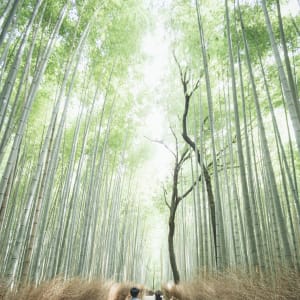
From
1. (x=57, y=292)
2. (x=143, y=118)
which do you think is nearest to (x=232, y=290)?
(x=57, y=292)

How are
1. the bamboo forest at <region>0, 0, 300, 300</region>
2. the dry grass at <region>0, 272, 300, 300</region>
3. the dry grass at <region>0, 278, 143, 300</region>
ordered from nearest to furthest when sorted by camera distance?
1. the dry grass at <region>0, 272, 300, 300</region>
2. the dry grass at <region>0, 278, 143, 300</region>
3. the bamboo forest at <region>0, 0, 300, 300</region>

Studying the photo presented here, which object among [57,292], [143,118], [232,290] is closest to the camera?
[232,290]

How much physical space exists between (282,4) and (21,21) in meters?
4.35

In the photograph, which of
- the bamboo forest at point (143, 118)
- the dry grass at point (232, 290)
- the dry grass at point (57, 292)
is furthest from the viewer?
the bamboo forest at point (143, 118)

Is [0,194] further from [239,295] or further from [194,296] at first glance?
[194,296]

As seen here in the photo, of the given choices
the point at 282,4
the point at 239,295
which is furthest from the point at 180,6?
the point at 239,295

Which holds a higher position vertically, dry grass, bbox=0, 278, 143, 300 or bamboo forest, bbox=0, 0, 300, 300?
Answer: bamboo forest, bbox=0, 0, 300, 300

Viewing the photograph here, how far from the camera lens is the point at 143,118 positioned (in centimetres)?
698

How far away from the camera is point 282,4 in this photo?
11.3ft

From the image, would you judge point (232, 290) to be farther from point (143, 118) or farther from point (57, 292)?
point (143, 118)

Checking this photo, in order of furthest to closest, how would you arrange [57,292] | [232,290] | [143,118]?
[143,118] < [57,292] < [232,290]

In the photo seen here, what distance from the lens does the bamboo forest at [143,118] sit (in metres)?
2.16

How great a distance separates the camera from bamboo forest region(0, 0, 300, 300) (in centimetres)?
216

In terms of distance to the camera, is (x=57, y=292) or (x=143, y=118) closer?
(x=57, y=292)
